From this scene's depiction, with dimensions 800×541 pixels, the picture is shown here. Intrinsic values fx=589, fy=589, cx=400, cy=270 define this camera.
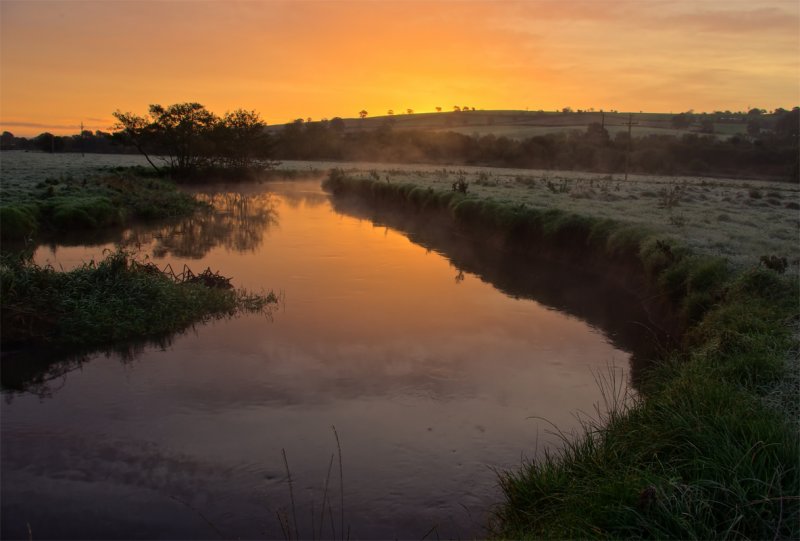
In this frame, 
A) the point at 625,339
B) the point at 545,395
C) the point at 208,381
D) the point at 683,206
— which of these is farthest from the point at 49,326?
the point at 683,206

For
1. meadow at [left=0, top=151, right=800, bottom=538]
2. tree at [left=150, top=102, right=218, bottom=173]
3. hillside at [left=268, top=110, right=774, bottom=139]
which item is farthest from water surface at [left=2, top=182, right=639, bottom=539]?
hillside at [left=268, top=110, right=774, bottom=139]

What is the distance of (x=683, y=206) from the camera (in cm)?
2486

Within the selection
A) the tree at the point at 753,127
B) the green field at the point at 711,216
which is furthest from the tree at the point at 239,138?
the tree at the point at 753,127

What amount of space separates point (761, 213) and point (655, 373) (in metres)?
19.6

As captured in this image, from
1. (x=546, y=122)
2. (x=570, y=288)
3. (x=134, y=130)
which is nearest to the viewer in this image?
(x=570, y=288)

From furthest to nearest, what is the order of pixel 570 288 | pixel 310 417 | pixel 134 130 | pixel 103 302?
pixel 134 130 < pixel 570 288 < pixel 103 302 < pixel 310 417

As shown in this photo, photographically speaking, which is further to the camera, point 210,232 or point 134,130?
point 134,130

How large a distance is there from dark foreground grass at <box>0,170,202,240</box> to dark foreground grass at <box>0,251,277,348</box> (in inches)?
474

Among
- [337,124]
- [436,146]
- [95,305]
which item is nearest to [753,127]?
[436,146]

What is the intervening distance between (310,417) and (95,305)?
207 inches

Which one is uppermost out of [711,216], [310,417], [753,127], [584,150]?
[753,127]

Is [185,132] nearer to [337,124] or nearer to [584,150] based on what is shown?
[584,150]

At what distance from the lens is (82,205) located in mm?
25094

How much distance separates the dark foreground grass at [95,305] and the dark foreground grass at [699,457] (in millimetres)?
7435
